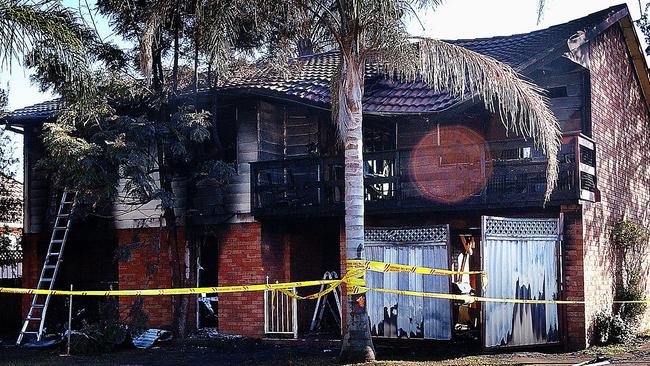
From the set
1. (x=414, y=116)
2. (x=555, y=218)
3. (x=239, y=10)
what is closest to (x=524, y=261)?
(x=555, y=218)

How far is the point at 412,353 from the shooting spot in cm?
1344

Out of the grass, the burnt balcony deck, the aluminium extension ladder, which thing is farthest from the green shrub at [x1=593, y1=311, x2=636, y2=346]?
the aluminium extension ladder

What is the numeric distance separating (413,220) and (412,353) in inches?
114

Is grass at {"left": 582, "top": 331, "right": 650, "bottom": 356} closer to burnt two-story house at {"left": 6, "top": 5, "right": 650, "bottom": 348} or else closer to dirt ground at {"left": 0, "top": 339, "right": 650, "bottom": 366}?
dirt ground at {"left": 0, "top": 339, "right": 650, "bottom": 366}

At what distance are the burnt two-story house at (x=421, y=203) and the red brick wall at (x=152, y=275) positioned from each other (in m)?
Answer: 0.04

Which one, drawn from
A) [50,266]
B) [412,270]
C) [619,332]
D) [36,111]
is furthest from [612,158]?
[36,111]

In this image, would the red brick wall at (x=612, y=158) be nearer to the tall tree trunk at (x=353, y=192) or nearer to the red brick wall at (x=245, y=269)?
the tall tree trunk at (x=353, y=192)

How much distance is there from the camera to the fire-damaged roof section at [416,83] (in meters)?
15.0

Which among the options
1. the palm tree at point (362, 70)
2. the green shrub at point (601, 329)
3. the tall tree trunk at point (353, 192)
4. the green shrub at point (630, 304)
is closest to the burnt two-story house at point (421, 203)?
the green shrub at point (601, 329)

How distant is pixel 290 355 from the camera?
44.8ft

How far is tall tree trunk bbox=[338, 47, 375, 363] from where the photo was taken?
11.8m

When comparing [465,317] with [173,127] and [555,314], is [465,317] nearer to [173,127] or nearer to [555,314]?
[555,314]

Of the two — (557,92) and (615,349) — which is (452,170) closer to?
(557,92)

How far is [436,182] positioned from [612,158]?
14.3 feet
